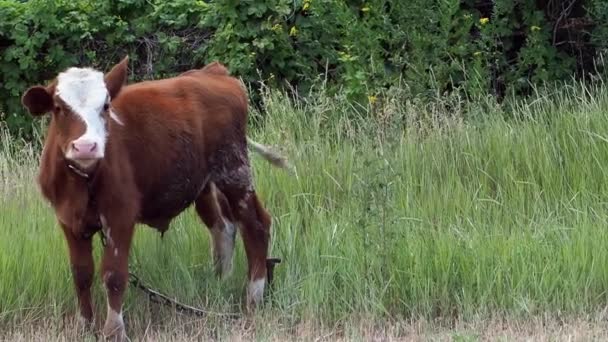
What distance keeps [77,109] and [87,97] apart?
0.32 ft

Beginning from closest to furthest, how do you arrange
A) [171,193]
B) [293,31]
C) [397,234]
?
[171,193] < [397,234] < [293,31]

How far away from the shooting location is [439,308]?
6.69 m

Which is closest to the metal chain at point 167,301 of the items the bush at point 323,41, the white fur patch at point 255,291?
the white fur patch at point 255,291

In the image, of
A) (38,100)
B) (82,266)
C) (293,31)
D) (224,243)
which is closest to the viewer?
(38,100)

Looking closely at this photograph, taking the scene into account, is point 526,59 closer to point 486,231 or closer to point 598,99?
point 598,99

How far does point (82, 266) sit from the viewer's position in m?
6.36

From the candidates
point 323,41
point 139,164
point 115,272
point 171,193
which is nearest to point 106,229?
point 115,272

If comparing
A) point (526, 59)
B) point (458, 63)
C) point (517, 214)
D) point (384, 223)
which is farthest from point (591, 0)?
point (384, 223)

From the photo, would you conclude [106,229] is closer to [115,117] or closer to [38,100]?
[115,117]

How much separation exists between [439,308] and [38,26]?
6966 millimetres

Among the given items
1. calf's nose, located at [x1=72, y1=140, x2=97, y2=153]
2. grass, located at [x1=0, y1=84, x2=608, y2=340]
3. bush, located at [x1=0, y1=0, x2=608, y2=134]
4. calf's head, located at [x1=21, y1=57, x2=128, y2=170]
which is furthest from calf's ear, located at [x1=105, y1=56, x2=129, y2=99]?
bush, located at [x1=0, y1=0, x2=608, y2=134]

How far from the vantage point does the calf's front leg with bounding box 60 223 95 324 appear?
6.30 m

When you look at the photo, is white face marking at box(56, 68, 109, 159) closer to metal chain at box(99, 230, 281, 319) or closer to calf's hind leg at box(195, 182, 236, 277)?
metal chain at box(99, 230, 281, 319)

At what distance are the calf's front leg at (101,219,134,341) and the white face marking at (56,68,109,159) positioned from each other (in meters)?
0.58
